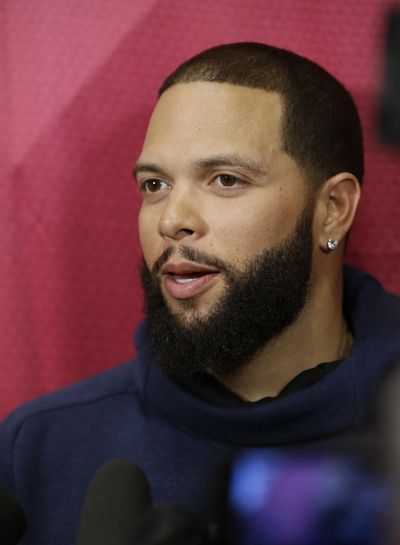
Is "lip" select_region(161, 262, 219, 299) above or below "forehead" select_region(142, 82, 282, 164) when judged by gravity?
below

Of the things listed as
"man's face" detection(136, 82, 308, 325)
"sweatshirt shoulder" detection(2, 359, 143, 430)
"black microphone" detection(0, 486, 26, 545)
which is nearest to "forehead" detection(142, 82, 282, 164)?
"man's face" detection(136, 82, 308, 325)

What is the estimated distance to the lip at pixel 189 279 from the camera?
115 centimetres

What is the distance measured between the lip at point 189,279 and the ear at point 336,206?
0.63 feet

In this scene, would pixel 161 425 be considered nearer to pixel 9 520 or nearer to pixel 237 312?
pixel 237 312

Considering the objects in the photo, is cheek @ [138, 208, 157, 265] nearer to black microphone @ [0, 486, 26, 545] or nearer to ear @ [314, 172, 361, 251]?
ear @ [314, 172, 361, 251]

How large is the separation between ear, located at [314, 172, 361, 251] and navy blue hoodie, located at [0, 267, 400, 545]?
0.40ft

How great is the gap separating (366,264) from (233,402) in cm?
46

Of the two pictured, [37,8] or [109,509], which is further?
[37,8]

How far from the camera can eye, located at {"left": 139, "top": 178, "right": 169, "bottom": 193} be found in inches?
48.4

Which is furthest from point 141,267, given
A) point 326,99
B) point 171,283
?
point 326,99

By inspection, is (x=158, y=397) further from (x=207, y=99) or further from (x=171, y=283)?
(x=207, y=99)

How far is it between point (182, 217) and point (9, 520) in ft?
1.47

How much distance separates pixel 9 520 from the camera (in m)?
0.92

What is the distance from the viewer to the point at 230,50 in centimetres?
125
